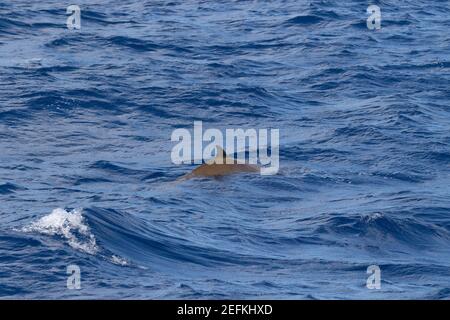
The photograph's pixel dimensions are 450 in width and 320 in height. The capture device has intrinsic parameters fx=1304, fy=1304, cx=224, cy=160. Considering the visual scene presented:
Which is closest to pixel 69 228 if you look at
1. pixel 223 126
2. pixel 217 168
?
pixel 217 168

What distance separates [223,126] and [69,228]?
10.8m

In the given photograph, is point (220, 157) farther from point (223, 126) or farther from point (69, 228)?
point (69, 228)

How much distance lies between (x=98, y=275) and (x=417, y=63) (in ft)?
77.4

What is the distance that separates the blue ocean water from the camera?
23.3 metres

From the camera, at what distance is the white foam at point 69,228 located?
24.0 metres

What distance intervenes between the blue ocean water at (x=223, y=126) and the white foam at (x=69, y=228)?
0.05 m

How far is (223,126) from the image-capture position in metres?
35.0

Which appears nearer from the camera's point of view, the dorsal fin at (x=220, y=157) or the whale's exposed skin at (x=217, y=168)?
the dorsal fin at (x=220, y=157)

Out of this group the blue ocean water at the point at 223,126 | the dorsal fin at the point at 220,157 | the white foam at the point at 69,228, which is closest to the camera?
the blue ocean water at the point at 223,126

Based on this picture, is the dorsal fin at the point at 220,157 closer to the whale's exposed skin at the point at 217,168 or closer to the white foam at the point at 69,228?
the whale's exposed skin at the point at 217,168

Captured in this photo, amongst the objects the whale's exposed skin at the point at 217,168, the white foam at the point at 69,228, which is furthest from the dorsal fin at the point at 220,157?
the white foam at the point at 69,228

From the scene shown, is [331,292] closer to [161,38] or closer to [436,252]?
[436,252]

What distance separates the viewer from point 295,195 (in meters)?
28.9
